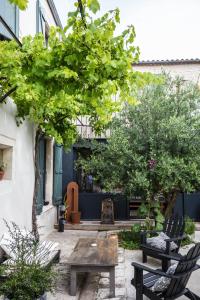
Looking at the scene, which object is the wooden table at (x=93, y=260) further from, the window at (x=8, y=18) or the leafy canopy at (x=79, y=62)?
the window at (x=8, y=18)

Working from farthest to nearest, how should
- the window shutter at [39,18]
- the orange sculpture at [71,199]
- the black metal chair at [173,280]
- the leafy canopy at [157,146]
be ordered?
the orange sculpture at [71,199] → the window shutter at [39,18] → the leafy canopy at [157,146] → the black metal chair at [173,280]

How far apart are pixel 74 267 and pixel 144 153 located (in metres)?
4.07

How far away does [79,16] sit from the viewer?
363 cm

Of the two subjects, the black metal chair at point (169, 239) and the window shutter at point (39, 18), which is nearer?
the black metal chair at point (169, 239)

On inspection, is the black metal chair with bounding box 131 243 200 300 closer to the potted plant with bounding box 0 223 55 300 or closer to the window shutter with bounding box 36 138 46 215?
the potted plant with bounding box 0 223 55 300

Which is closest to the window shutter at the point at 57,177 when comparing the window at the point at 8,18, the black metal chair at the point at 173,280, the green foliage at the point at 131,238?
the green foliage at the point at 131,238

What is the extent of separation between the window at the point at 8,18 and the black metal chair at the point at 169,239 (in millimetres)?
4291

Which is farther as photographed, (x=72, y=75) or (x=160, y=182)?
(x=160, y=182)

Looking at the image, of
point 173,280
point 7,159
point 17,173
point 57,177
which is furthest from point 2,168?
point 57,177

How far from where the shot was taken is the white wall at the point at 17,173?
568 cm

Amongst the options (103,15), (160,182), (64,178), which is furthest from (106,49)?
(64,178)

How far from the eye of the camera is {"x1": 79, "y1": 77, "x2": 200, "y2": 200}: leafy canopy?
762cm

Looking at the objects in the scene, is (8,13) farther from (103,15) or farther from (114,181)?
(114,181)

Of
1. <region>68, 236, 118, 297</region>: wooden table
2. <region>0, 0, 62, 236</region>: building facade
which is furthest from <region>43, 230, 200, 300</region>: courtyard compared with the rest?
<region>0, 0, 62, 236</region>: building facade
